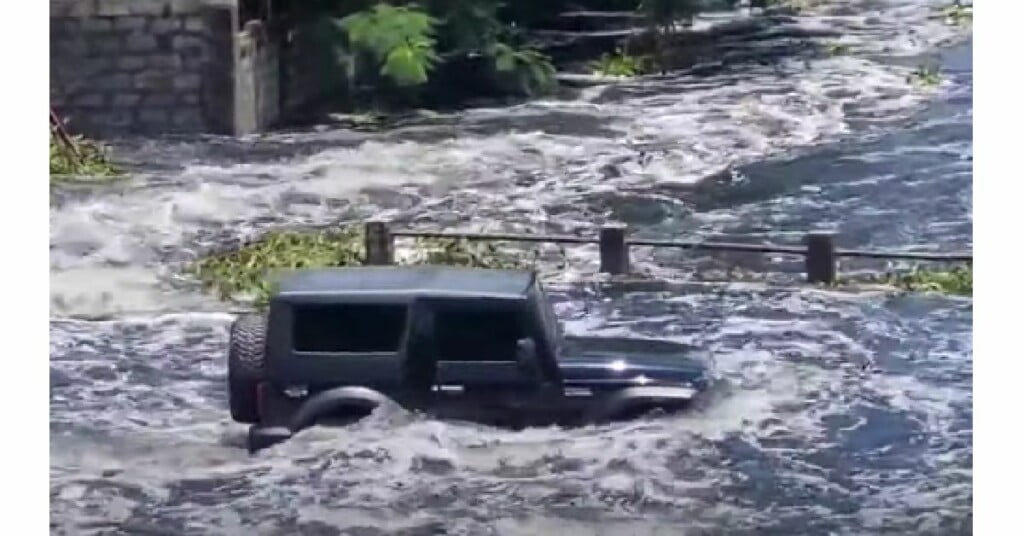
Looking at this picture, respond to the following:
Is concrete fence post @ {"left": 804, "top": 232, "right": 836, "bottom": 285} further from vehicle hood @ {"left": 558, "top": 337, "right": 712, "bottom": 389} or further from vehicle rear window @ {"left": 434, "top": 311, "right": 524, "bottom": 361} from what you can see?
vehicle rear window @ {"left": 434, "top": 311, "right": 524, "bottom": 361}

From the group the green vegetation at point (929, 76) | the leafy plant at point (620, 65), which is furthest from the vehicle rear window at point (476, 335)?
the green vegetation at point (929, 76)

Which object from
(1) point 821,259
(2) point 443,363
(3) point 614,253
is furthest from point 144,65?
(1) point 821,259

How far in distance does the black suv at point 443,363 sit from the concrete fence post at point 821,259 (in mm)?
181

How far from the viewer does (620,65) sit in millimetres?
2131

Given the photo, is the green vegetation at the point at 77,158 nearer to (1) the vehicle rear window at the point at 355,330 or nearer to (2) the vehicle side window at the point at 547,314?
(1) the vehicle rear window at the point at 355,330

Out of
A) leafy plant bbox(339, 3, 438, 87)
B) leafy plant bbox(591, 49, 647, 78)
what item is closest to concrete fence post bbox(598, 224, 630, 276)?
leafy plant bbox(591, 49, 647, 78)

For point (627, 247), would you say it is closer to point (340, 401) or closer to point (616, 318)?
point (616, 318)

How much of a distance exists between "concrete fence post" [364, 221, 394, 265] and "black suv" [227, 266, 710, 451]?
0.15 ft

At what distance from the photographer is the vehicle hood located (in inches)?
80.9

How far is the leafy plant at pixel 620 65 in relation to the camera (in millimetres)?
2131

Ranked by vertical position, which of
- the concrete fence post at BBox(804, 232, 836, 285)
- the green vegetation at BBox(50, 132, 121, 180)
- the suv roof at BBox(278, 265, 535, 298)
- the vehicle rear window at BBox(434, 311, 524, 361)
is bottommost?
the vehicle rear window at BBox(434, 311, 524, 361)

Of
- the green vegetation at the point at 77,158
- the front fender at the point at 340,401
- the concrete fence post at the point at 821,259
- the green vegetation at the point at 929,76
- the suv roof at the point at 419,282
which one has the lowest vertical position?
the front fender at the point at 340,401

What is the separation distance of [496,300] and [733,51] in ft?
1.51
